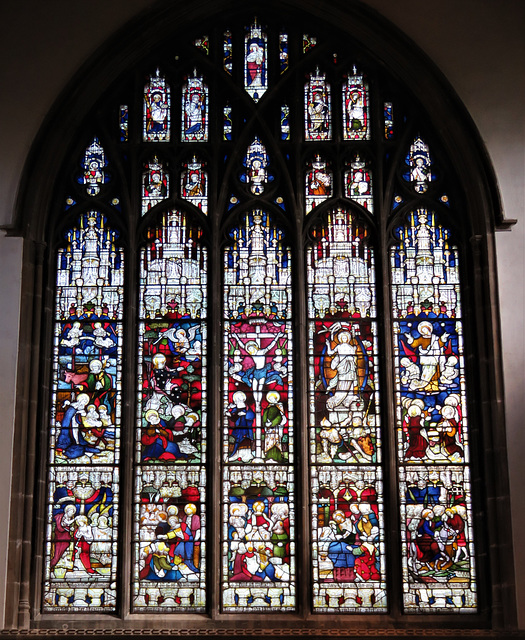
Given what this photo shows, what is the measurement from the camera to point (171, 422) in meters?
9.50

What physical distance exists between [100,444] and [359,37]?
445cm

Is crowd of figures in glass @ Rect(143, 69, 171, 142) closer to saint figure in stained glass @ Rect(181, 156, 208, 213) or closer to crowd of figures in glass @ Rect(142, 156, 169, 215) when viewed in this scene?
crowd of figures in glass @ Rect(142, 156, 169, 215)

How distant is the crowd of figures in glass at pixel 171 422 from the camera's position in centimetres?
914

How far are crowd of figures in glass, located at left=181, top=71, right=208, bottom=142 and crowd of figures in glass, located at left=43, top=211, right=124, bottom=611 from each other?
3.87 ft

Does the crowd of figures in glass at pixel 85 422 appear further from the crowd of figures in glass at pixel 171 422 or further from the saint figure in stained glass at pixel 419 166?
the saint figure in stained glass at pixel 419 166

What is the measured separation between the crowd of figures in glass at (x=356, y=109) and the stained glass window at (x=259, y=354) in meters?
0.02

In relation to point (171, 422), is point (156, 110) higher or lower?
higher

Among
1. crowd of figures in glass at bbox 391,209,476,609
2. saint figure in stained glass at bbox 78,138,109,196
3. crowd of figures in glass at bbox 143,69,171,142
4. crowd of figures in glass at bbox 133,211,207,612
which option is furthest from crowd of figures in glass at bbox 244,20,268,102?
crowd of figures in glass at bbox 391,209,476,609

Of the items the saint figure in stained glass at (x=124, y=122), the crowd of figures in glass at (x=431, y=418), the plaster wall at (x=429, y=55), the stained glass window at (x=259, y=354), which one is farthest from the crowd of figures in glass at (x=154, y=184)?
the crowd of figures in glass at (x=431, y=418)

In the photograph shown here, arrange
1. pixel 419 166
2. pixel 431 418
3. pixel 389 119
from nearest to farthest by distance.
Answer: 1. pixel 431 418
2. pixel 419 166
3. pixel 389 119

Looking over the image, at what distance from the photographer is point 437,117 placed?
9977 mm

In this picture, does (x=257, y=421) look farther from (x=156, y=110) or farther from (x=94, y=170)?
(x=156, y=110)

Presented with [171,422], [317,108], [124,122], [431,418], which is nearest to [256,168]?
[317,108]

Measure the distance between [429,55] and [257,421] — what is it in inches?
146
